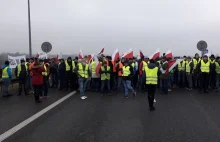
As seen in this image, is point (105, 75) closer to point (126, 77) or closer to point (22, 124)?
point (126, 77)

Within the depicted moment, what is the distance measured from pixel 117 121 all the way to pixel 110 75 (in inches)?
284

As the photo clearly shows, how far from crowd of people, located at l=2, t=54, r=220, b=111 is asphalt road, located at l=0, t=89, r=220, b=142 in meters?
1.48

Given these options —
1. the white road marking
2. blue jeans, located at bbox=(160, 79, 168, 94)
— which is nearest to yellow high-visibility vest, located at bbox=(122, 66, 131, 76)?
blue jeans, located at bbox=(160, 79, 168, 94)

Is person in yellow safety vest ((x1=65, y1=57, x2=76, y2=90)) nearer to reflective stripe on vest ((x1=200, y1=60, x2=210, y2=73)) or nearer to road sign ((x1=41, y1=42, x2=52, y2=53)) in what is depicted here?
road sign ((x1=41, y1=42, x2=52, y2=53))

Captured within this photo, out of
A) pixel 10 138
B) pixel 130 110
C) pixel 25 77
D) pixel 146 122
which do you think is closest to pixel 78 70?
pixel 25 77

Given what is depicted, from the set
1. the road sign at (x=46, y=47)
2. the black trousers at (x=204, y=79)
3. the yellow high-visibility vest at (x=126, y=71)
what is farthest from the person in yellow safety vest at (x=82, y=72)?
the road sign at (x=46, y=47)

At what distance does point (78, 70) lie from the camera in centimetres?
1357

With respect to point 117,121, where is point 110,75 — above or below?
above

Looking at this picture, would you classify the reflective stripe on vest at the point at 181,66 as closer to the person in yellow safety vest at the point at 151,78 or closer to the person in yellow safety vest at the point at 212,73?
the person in yellow safety vest at the point at 212,73

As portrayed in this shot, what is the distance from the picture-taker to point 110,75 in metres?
15.5

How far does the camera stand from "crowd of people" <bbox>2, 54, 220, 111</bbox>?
13625 mm

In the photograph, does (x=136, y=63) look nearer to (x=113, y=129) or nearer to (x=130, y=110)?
(x=130, y=110)

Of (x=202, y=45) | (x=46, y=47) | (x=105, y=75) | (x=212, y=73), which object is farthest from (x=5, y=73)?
(x=202, y=45)

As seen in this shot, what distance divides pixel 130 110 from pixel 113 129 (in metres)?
2.71
